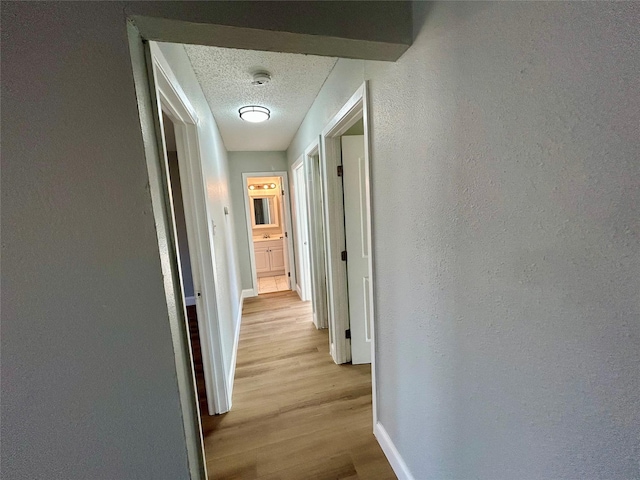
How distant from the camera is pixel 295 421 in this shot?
1728 millimetres

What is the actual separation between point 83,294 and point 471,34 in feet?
4.27

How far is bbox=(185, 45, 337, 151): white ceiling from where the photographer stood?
58.1 inches

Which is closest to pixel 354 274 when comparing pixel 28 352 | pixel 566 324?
pixel 566 324

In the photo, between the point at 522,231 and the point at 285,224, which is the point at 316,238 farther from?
the point at 522,231

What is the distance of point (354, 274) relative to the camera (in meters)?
2.19

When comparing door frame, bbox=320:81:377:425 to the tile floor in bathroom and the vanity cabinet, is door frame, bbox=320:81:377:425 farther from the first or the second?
the vanity cabinet

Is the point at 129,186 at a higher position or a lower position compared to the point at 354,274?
higher

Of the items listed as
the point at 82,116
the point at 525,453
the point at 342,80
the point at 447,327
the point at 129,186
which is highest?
the point at 342,80

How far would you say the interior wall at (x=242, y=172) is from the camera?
13.0ft

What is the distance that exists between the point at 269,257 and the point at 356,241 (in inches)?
136

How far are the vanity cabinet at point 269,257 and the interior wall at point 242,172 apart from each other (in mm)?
1002

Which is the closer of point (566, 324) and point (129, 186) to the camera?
point (566, 324)

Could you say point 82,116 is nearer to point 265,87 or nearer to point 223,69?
point 223,69

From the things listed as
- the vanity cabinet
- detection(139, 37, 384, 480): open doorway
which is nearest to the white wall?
detection(139, 37, 384, 480): open doorway
